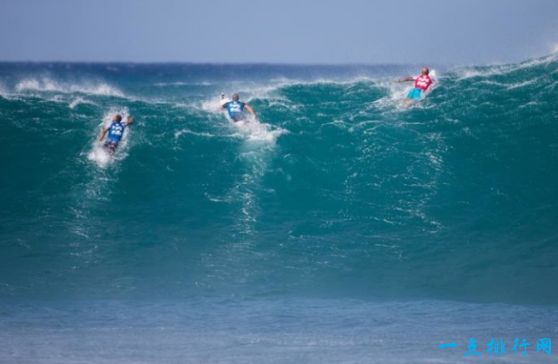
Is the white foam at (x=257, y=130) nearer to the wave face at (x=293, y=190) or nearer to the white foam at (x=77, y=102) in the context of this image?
the wave face at (x=293, y=190)

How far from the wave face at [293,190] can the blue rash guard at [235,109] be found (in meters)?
0.45

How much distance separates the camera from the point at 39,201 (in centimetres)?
1659

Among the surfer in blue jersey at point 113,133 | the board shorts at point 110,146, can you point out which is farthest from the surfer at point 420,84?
the board shorts at point 110,146

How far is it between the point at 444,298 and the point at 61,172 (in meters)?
12.9

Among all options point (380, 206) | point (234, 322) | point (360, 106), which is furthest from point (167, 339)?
point (360, 106)

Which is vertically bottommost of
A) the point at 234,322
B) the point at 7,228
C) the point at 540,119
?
the point at 234,322

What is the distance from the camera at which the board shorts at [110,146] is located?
17719mm

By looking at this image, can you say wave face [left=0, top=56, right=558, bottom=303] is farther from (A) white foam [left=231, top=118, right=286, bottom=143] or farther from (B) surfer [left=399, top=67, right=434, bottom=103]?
(B) surfer [left=399, top=67, right=434, bottom=103]

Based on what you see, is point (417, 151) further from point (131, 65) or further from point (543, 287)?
point (131, 65)

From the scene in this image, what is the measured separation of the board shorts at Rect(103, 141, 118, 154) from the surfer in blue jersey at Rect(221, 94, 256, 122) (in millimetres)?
4139

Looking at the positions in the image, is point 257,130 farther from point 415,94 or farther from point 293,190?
point 415,94

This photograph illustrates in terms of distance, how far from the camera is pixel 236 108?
18594mm

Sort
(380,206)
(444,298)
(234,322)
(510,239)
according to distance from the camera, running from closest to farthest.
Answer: (234,322) → (444,298) → (510,239) → (380,206)

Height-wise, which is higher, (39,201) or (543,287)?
(39,201)
